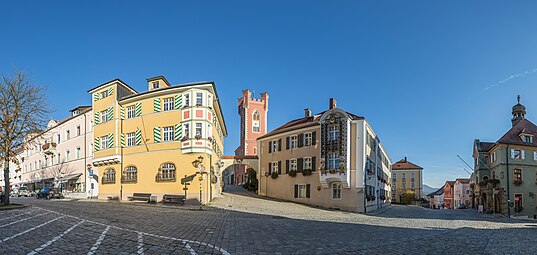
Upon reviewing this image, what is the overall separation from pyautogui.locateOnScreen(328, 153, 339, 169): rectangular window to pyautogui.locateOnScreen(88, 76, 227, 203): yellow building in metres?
11.8

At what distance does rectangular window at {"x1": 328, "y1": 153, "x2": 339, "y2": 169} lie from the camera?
119 feet

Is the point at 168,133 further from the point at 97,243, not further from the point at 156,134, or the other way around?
the point at 97,243

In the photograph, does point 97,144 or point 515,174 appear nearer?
point 97,144

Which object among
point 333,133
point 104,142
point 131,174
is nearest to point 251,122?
point 104,142

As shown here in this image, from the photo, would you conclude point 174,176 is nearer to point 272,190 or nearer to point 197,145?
point 197,145

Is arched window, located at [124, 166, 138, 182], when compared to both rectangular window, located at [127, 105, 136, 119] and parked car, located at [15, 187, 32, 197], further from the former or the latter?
parked car, located at [15, 187, 32, 197]

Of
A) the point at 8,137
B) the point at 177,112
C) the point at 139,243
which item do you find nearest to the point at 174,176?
the point at 177,112

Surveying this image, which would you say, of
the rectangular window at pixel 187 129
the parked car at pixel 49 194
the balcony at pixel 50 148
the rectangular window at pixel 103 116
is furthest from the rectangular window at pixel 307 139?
the balcony at pixel 50 148

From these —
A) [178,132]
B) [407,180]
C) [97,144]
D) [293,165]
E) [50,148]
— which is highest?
[178,132]

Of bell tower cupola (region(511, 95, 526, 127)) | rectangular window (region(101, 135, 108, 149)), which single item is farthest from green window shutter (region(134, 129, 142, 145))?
bell tower cupola (region(511, 95, 526, 127))

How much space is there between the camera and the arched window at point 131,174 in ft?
118

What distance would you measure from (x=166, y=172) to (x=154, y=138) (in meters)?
3.70

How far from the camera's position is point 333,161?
36.7m

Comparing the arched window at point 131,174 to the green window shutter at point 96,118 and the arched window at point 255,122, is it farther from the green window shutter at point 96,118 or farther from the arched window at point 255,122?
the arched window at point 255,122
